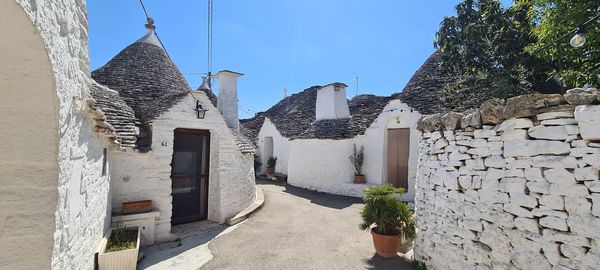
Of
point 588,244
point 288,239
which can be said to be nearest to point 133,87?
point 288,239

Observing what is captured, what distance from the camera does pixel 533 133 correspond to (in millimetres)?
3105

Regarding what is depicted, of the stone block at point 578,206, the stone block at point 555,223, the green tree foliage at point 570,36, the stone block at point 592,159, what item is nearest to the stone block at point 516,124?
the stone block at point 592,159

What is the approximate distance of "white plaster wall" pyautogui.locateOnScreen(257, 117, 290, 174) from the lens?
16.3 meters

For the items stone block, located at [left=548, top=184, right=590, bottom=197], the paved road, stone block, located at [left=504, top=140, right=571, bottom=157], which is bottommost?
the paved road

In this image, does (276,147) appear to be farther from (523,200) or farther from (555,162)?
(555,162)

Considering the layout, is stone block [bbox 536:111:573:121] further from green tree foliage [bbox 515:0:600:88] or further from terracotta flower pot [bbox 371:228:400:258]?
terracotta flower pot [bbox 371:228:400:258]

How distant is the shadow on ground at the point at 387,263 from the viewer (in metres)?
5.04

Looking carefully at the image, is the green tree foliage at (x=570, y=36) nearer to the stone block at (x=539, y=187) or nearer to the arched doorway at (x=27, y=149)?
the stone block at (x=539, y=187)

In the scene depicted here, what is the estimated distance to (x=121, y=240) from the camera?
5.10 meters

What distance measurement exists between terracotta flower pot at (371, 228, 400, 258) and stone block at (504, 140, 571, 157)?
2682 mm

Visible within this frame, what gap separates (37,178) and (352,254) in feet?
16.7

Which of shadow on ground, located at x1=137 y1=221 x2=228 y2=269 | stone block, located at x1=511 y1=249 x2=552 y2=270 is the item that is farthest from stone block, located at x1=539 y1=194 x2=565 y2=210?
shadow on ground, located at x1=137 y1=221 x2=228 y2=269

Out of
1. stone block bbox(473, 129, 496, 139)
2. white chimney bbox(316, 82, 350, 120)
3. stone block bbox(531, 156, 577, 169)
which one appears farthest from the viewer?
white chimney bbox(316, 82, 350, 120)

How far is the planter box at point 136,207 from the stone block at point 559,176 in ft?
22.4
